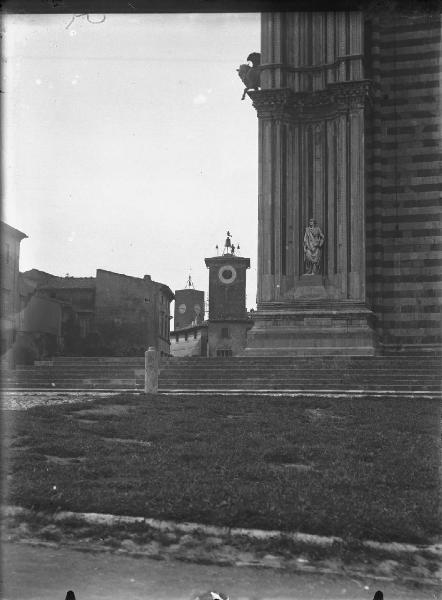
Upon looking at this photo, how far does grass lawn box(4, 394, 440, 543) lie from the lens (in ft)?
20.1

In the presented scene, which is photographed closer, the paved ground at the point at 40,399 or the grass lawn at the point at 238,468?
the grass lawn at the point at 238,468

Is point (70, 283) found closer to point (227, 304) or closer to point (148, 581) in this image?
point (227, 304)

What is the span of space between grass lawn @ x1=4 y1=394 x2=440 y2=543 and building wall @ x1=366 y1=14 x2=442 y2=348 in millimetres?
14387

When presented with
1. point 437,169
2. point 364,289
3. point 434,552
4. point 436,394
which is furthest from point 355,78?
point 434,552

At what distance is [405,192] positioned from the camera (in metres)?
26.7

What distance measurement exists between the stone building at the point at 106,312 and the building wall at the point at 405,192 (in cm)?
2421

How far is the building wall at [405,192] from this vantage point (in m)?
26.3

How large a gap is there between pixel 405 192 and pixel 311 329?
235 inches

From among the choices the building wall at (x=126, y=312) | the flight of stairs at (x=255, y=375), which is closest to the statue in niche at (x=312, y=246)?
the flight of stairs at (x=255, y=375)

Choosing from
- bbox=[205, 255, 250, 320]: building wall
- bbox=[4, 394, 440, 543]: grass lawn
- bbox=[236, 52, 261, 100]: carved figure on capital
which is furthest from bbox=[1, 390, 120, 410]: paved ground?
bbox=[205, 255, 250, 320]: building wall

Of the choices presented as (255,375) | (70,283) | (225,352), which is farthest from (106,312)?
(255,375)

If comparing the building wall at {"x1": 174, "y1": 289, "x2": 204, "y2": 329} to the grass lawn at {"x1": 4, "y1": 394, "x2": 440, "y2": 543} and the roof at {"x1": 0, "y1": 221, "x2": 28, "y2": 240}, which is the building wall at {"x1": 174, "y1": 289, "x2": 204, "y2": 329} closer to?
the grass lawn at {"x1": 4, "y1": 394, "x2": 440, "y2": 543}

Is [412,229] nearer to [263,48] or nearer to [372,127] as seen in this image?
[372,127]

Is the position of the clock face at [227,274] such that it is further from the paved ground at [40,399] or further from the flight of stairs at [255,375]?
the paved ground at [40,399]
